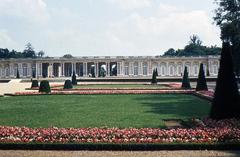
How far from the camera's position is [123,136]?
9.67 metres

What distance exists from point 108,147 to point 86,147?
493 mm

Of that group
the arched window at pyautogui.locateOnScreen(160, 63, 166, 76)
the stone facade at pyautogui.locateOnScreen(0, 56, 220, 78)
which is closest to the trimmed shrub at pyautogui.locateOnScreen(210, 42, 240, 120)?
the stone facade at pyautogui.locateOnScreen(0, 56, 220, 78)

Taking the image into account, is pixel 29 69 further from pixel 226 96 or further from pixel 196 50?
pixel 226 96

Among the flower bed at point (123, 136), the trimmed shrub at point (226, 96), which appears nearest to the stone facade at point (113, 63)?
the trimmed shrub at point (226, 96)

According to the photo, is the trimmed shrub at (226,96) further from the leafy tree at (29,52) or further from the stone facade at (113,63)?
the leafy tree at (29,52)

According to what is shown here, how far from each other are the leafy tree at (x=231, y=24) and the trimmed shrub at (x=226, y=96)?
18332 mm

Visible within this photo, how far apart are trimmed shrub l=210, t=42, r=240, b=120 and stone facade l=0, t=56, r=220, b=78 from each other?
68945mm

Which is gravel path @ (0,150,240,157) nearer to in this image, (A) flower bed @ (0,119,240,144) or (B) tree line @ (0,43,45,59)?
(A) flower bed @ (0,119,240,144)

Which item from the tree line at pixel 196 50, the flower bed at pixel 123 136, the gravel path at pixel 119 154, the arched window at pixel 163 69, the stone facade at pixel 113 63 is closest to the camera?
the gravel path at pixel 119 154

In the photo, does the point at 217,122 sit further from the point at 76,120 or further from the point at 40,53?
the point at 40,53

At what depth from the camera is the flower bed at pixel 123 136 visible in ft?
30.6

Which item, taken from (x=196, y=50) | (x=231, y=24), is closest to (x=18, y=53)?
(x=196, y=50)

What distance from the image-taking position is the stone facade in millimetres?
83250

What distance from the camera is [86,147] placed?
29.7ft
